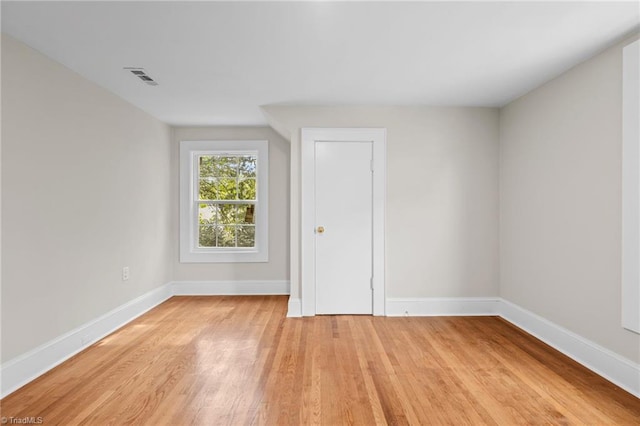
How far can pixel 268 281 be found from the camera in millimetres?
4945

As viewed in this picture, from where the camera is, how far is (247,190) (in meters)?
4.98

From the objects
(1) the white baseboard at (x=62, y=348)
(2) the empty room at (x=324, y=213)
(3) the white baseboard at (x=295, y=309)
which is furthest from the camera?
(3) the white baseboard at (x=295, y=309)

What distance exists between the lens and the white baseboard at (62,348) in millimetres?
2307

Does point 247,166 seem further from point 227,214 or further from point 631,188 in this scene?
point 631,188

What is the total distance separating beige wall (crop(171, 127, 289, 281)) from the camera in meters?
4.93

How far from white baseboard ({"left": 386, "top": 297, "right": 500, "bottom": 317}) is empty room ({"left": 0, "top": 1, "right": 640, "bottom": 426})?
0.02m

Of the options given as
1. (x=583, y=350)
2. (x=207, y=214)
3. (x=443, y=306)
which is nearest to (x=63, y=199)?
(x=207, y=214)

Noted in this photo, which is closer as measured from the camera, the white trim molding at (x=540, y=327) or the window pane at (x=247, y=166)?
the white trim molding at (x=540, y=327)

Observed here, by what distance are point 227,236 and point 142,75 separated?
8.07ft

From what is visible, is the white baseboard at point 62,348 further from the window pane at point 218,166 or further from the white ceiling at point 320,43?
the white ceiling at point 320,43

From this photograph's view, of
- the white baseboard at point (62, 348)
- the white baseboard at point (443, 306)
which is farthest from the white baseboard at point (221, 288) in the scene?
the white baseboard at point (443, 306)

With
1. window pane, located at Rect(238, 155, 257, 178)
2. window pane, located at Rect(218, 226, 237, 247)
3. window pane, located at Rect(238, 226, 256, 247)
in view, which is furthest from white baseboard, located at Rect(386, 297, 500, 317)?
window pane, located at Rect(238, 155, 257, 178)

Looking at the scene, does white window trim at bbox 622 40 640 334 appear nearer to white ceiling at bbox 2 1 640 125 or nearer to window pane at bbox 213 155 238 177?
white ceiling at bbox 2 1 640 125

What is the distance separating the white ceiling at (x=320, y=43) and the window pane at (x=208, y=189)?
158cm
